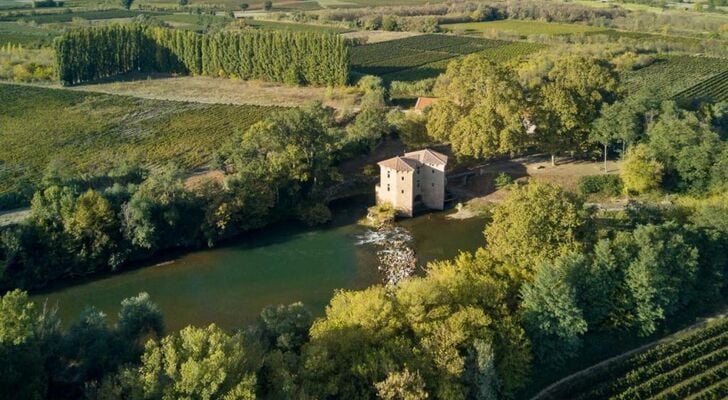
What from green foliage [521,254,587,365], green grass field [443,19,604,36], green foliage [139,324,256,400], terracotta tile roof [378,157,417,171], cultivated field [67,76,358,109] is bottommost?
green foliage [521,254,587,365]

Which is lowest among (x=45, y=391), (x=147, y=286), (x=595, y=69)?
(x=147, y=286)

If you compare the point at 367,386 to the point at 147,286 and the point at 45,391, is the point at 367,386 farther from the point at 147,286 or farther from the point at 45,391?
the point at 147,286

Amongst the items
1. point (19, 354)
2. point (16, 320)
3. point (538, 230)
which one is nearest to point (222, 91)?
point (538, 230)

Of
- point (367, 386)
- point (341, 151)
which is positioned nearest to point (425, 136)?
point (341, 151)

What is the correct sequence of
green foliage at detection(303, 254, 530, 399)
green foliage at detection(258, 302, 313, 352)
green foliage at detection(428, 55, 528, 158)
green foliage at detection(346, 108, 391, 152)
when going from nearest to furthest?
green foliage at detection(303, 254, 530, 399) → green foliage at detection(258, 302, 313, 352) → green foliage at detection(428, 55, 528, 158) → green foliage at detection(346, 108, 391, 152)

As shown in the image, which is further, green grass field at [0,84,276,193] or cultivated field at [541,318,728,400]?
green grass field at [0,84,276,193]

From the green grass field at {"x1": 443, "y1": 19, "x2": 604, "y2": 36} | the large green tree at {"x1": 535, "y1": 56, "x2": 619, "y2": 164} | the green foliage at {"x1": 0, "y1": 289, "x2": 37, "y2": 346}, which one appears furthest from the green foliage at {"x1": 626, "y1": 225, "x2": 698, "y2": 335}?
the green grass field at {"x1": 443, "y1": 19, "x2": 604, "y2": 36}

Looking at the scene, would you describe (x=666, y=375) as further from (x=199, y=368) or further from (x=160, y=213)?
(x=160, y=213)

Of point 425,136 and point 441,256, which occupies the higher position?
point 425,136

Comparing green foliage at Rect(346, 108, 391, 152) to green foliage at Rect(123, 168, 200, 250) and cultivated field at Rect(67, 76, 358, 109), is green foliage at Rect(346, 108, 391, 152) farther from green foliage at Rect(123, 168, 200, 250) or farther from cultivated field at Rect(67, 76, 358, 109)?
cultivated field at Rect(67, 76, 358, 109)
